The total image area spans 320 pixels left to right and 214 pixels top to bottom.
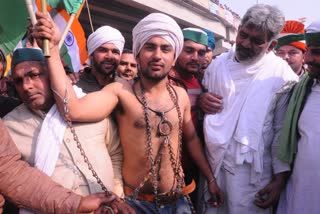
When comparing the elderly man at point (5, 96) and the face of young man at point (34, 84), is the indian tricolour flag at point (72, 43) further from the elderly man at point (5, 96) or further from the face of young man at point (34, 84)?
the face of young man at point (34, 84)

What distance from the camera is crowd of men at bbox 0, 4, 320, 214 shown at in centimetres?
213

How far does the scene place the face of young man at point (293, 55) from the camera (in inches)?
185

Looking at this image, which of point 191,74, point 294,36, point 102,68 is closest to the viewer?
point 191,74

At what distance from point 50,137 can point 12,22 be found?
1.94 meters

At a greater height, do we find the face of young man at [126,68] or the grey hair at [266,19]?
the grey hair at [266,19]

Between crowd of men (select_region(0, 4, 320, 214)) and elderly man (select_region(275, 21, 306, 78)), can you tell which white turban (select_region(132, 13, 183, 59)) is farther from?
elderly man (select_region(275, 21, 306, 78))

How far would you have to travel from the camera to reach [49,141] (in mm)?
2180

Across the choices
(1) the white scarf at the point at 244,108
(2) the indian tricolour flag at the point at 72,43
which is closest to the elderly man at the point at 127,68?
(2) the indian tricolour flag at the point at 72,43

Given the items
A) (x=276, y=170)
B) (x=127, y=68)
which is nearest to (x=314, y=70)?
(x=276, y=170)

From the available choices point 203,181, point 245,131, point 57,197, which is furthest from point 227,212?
point 57,197

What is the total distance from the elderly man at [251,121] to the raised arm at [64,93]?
1.00 meters

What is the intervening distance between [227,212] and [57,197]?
1.59 metres

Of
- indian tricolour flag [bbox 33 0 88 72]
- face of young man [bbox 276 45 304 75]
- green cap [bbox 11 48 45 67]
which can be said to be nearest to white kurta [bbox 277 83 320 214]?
face of young man [bbox 276 45 304 75]

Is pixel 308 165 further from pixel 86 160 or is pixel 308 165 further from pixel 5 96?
pixel 5 96
